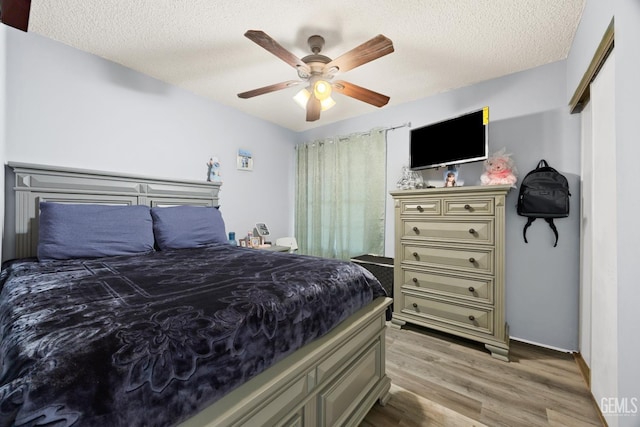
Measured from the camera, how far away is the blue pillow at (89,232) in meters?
1.70

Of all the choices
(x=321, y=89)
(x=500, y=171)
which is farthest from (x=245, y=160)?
(x=500, y=171)

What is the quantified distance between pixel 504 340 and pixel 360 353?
1433mm

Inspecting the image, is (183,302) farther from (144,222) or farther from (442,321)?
(442,321)

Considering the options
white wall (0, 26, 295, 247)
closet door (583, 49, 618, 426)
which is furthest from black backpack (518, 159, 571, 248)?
white wall (0, 26, 295, 247)

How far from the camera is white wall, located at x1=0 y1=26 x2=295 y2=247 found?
6.51 feet

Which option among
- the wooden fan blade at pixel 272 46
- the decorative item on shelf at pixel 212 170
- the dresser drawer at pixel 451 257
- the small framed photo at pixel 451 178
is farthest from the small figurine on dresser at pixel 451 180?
the decorative item on shelf at pixel 212 170

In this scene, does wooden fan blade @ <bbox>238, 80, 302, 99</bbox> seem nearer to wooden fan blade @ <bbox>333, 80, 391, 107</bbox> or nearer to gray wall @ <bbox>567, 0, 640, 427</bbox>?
wooden fan blade @ <bbox>333, 80, 391, 107</bbox>

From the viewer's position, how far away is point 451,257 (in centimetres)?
235

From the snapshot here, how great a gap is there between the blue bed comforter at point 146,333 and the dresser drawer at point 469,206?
140 cm

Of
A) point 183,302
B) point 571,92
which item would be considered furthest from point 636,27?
point 183,302

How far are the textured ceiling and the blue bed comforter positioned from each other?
66.4 inches

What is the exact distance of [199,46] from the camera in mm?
2145

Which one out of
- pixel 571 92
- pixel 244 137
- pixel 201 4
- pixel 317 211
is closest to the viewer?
pixel 201 4

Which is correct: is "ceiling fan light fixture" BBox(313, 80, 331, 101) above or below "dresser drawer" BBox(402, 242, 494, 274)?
above
